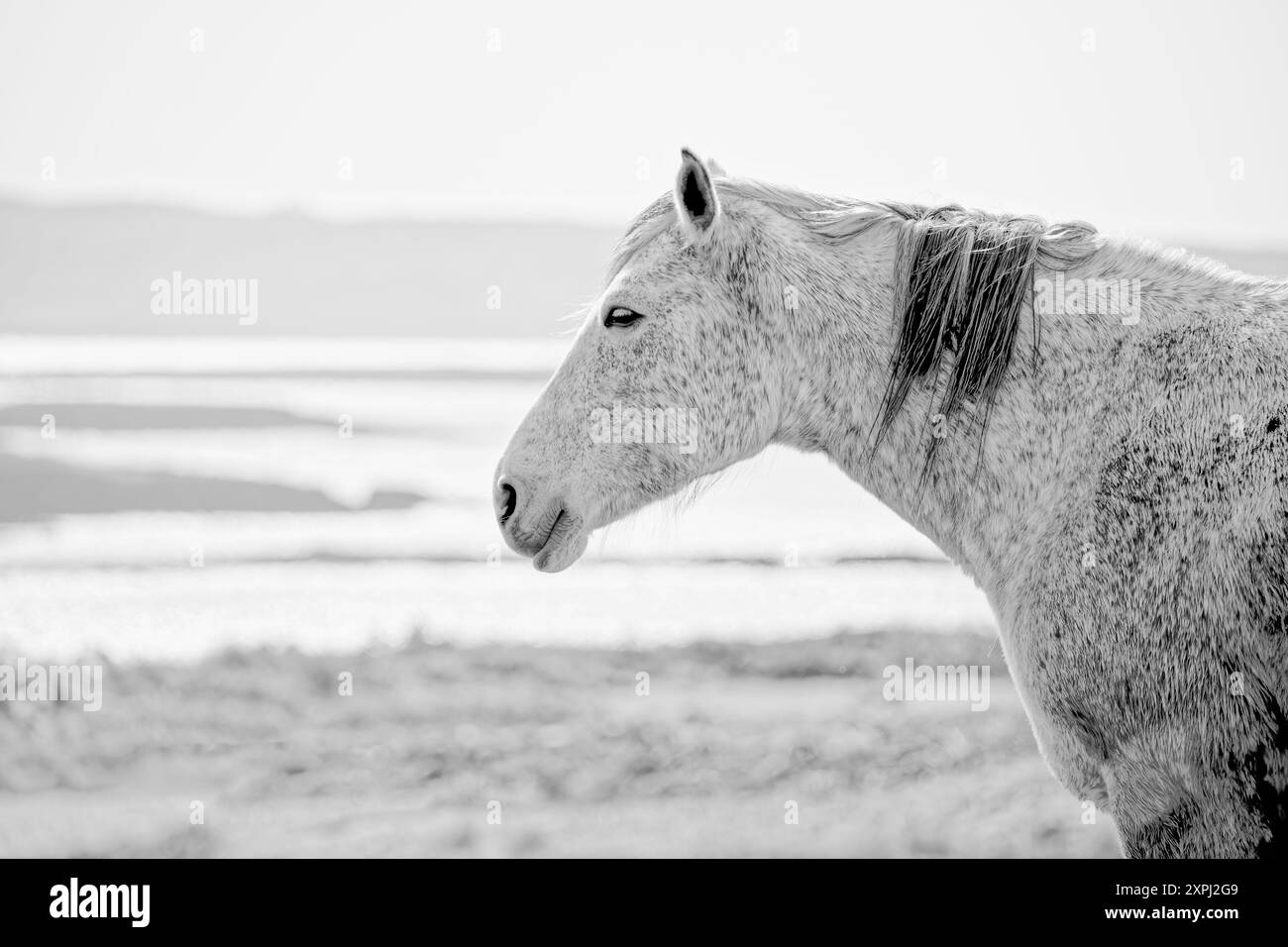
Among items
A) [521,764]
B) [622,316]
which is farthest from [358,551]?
[622,316]

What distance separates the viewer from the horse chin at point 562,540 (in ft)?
11.1

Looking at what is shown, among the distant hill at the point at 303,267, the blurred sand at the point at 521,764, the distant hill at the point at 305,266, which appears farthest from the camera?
the distant hill at the point at 303,267

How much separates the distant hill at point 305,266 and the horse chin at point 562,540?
1665 inches

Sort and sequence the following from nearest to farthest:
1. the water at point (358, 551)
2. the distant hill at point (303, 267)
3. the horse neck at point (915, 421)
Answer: the horse neck at point (915, 421)
the water at point (358, 551)
the distant hill at point (303, 267)

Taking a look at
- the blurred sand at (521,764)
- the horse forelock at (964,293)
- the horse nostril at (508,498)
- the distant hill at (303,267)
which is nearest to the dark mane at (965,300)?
the horse forelock at (964,293)

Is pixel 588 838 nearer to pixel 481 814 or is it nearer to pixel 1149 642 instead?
pixel 481 814

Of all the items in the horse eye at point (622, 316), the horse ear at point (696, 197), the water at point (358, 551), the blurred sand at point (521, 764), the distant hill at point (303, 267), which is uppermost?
the distant hill at point (303, 267)

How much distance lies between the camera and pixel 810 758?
22.9 feet

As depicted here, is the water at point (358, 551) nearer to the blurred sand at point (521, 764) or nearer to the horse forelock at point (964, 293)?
the horse forelock at point (964, 293)

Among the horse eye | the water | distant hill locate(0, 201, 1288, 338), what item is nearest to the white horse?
the horse eye

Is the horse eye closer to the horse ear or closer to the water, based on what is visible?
the horse ear

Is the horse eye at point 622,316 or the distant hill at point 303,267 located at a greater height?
the distant hill at point 303,267

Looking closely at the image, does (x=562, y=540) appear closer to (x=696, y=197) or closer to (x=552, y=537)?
(x=552, y=537)
